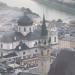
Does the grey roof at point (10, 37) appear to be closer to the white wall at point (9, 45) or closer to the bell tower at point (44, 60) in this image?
the white wall at point (9, 45)

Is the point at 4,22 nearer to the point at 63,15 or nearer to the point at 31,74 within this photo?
the point at 63,15

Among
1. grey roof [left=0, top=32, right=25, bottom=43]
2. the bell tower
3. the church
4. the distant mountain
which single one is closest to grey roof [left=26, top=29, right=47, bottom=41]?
the church

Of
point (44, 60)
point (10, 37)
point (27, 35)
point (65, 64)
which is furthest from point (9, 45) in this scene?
point (65, 64)

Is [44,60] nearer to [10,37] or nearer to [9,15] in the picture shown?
[10,37]

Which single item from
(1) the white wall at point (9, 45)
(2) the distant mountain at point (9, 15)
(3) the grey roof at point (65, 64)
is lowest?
(1) the white wall at point (9, 45)

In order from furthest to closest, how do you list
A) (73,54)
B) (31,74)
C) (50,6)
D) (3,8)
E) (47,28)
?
1. (50,6)
2. (3,8)
3. (47,28)
4. (31,74)
5. (73,54)

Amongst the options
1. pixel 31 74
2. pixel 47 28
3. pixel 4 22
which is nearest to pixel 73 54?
pixel 31 74

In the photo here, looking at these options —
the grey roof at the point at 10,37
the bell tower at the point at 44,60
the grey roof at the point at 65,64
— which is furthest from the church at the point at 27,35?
the grey roof at the point at 65,64

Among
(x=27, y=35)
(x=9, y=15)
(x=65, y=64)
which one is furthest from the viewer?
(x=9, y=15)

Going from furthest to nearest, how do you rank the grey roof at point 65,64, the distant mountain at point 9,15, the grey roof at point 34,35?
the distant mountain at point 9,15
the grey roof at point 34,35
the grey roof at point 65,64
